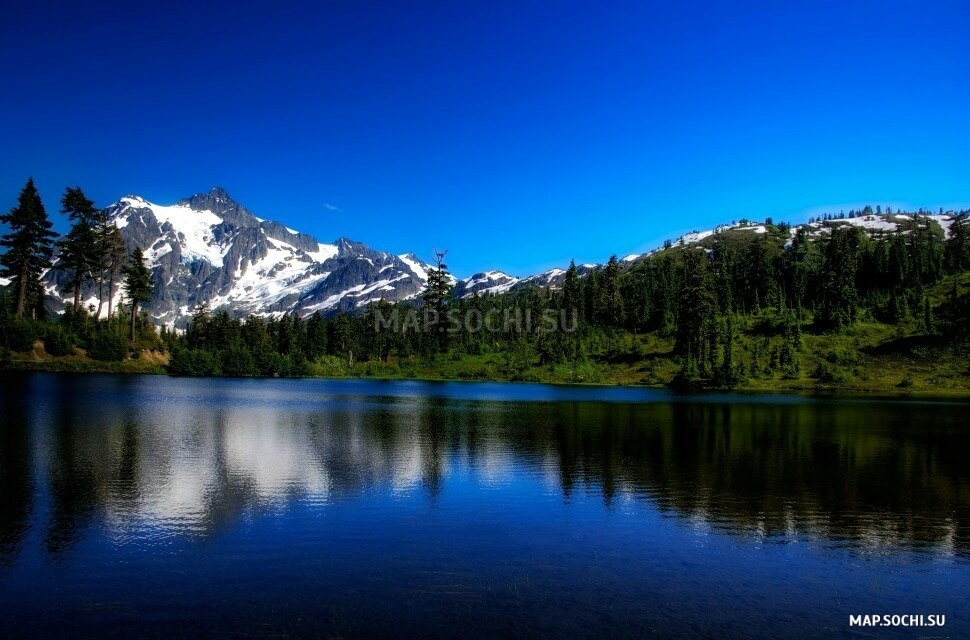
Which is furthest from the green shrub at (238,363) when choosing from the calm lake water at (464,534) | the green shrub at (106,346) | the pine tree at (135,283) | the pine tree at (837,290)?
the pine tree at (837,290)

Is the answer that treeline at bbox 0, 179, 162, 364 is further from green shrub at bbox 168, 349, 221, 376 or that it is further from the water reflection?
the water reflection

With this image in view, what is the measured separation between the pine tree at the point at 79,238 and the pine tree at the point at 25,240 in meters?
3.30

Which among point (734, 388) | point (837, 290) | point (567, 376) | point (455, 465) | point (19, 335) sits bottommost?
point (734, 388)

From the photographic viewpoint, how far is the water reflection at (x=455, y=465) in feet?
75.4

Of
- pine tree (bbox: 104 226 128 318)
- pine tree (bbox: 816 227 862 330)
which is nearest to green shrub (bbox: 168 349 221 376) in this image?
pine tree (bbox: 104 226 128 318)

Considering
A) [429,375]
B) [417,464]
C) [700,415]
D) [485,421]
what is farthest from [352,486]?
[429,375]

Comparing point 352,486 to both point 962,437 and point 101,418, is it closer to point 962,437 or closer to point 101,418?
point 101,418

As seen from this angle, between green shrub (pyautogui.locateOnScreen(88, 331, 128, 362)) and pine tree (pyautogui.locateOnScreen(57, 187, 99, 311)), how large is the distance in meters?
12.9

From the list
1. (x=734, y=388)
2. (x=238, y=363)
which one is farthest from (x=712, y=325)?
(x=238, y=363)

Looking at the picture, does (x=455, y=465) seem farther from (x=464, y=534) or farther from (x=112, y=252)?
(x=112, y=252)

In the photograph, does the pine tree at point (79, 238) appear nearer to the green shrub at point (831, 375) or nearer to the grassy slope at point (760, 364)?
the grassy slope at point (760, 364)

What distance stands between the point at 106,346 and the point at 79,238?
22063 millimetres

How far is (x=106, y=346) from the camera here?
118500 mm

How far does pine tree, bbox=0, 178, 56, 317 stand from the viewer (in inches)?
4264
